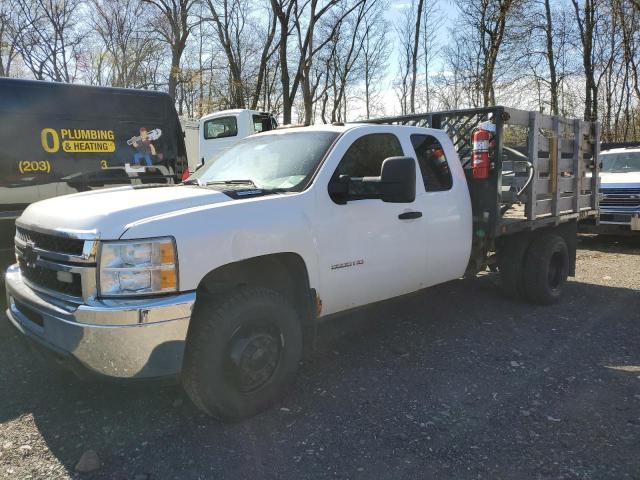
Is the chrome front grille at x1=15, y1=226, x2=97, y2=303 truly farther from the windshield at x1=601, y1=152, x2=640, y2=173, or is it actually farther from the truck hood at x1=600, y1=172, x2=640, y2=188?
the windshield at x1=601, y1=152, x2=640, y2=173

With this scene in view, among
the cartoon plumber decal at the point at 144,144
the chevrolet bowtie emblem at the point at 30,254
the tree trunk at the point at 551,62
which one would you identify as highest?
the tree trunk at the point at 551,62

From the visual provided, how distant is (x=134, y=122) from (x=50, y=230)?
154 inches

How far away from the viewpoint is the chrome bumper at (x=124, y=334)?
2.65m

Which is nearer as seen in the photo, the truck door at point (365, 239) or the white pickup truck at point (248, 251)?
the white pickup truck at point (248, 251)

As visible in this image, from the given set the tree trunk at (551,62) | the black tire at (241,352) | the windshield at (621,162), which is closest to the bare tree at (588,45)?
the tree trunk at (551,62)

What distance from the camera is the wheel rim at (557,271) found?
617 centimetres

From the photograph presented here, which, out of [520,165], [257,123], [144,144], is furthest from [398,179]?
[257,123]

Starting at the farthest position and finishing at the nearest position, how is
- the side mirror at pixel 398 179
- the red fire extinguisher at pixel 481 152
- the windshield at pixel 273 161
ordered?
1. the red fire extinguisher at pixel 481 152
2. the windshield at pixel 273 161
3. the side mirror at pixel 398 179

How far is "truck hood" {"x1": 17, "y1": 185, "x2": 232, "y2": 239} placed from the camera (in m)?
2.77

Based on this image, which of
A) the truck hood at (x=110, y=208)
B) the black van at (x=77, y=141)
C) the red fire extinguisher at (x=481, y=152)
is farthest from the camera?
the black van at (x=77, y=141)

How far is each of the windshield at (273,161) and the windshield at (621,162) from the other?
369 inches

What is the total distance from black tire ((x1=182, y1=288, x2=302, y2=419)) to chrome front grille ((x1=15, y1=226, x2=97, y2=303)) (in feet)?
2.12

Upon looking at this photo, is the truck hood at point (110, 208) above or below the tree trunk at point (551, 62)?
below

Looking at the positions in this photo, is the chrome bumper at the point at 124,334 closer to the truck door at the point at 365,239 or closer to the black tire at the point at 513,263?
the truck door at the point at 365,239
